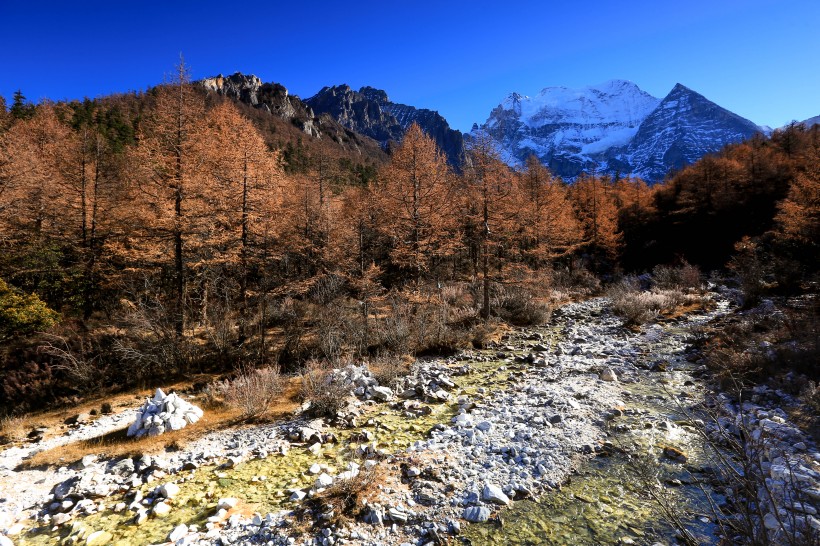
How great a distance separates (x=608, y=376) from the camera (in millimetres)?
10453

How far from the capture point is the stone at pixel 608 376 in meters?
10.4

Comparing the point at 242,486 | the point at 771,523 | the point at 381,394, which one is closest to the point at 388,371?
the point at 381,394

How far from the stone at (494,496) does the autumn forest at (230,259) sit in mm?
8149

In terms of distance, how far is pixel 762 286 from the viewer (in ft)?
58.3

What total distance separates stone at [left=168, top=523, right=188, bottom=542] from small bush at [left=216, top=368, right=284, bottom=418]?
152 inches

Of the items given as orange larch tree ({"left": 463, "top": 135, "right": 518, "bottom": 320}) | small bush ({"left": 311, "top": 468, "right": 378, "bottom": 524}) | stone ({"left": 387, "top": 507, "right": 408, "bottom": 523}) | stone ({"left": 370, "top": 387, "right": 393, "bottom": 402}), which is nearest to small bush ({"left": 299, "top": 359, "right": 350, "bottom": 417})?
stone ({"left": 370, "top": 387, "right": 393, "bottom": 402})

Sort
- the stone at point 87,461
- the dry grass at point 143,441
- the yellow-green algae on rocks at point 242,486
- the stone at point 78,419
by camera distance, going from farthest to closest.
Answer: the stone at point 78,419
the dry grass at point 143,441
the stone at point 87,461
the yellow-green algae on rocks at point 242,486

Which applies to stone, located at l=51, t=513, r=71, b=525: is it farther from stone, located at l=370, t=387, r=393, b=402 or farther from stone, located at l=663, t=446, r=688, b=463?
stone, located at l=663, t=446, r=688, b=463

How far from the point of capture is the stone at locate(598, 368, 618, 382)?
34.2 feet

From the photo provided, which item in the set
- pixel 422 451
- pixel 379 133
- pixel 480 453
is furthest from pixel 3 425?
pixel 379 133

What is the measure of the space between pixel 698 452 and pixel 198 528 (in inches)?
334

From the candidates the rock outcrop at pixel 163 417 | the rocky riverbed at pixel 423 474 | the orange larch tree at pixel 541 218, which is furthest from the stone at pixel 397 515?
the orange larch tree at pixel 541 218

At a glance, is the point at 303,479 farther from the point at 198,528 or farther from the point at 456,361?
the point at 456,361

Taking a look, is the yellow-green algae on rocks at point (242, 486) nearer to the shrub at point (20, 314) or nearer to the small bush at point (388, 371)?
the small bush at point (388, 371)
